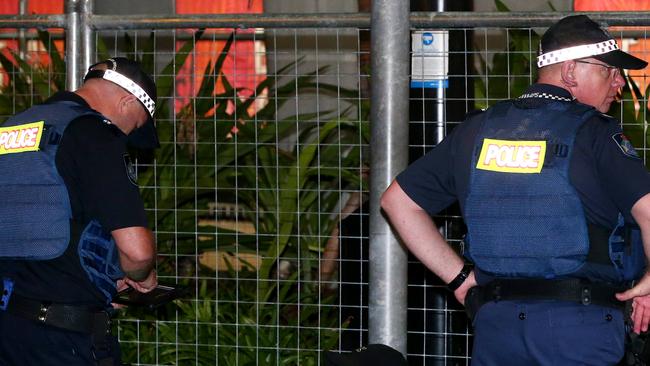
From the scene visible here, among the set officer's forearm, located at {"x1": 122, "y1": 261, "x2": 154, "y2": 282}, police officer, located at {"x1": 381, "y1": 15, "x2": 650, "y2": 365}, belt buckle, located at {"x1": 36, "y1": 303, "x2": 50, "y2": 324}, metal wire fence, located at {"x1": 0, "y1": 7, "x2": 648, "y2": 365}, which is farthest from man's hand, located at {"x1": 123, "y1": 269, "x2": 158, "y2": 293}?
police officer, located at {"x1": 381, "y1": 15, "x2": 650, "y2": 365}

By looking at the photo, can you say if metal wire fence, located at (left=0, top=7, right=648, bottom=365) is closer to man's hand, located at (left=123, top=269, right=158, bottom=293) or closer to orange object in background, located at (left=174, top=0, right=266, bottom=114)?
orange object in background, located at (left=174, top=0, right=266, bottom=114)

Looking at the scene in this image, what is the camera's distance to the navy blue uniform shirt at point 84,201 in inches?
147

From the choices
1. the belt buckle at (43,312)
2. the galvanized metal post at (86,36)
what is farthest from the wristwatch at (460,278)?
the galvanized metal post at (86,36)

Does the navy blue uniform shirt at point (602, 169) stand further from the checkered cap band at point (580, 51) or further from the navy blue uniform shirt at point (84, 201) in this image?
the navy blue uniform shirt at point (84, 201)

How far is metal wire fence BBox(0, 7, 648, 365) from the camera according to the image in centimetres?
509

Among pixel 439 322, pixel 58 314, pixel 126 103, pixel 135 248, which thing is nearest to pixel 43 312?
pixel 58 314

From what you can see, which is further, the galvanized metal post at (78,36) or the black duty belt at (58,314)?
the galvanized metal post at (78,36)

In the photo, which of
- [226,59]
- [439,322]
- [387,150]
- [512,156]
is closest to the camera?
[512,156]

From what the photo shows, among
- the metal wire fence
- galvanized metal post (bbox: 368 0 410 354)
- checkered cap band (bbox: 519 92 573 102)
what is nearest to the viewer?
checkered cap band (bbox: 519 92 573 102)

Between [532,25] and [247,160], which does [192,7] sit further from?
[532,25]

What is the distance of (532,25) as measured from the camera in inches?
180

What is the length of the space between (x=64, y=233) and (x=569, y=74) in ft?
6.04

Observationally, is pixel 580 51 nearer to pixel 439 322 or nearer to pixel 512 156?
pixel 512 156

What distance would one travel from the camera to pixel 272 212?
5.46m
